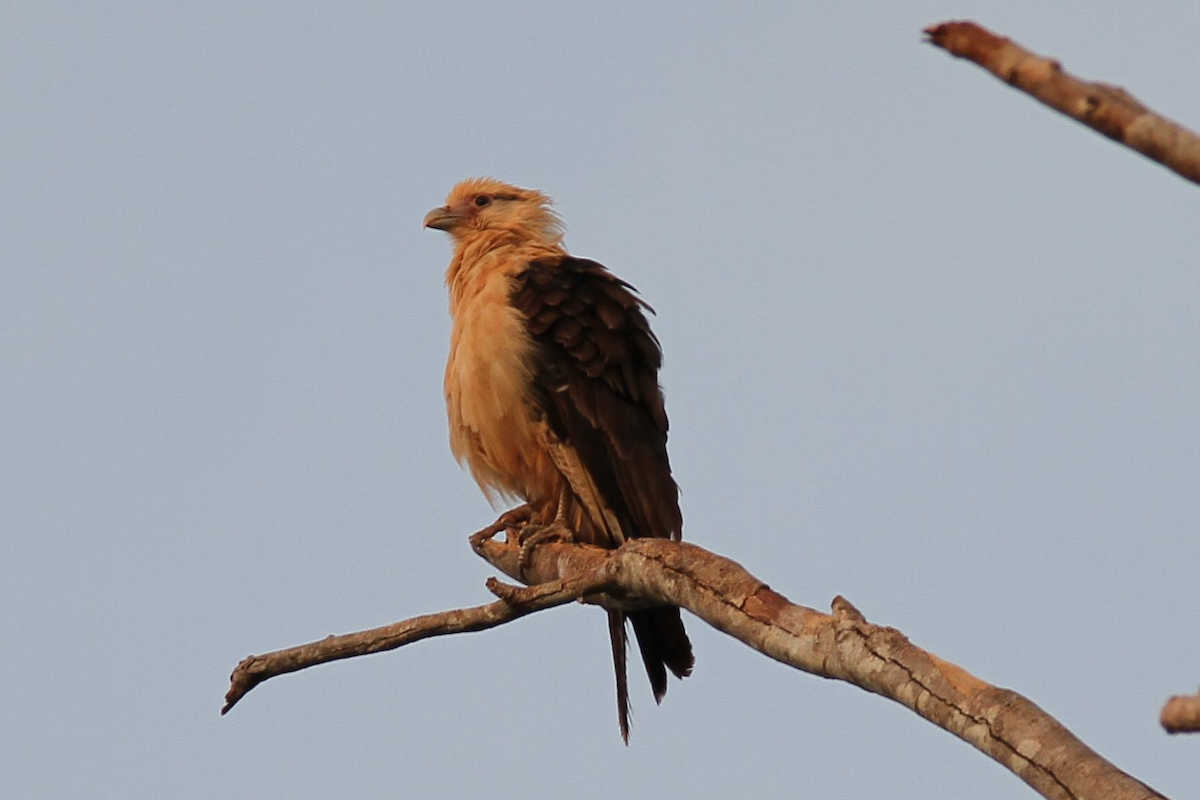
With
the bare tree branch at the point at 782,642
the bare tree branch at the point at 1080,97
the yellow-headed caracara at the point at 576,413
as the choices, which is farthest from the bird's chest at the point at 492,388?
the bare tree branch at the point at 1080,97

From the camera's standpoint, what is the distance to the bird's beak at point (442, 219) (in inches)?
342

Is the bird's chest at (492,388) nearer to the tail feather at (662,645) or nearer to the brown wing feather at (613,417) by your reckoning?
the brown wing feather at (613,417)

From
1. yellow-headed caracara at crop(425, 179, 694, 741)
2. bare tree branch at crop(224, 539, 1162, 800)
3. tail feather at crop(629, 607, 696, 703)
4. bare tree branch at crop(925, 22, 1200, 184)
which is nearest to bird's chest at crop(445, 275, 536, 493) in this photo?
yellow-headed caracara at crop(425, 179, 694, 741)

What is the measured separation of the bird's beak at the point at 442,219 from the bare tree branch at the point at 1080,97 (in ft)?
18.0

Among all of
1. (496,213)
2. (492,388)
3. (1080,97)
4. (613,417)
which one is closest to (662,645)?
(613,417)

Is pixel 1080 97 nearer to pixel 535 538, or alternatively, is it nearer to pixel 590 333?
pixel 535 538

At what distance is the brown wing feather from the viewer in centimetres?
680

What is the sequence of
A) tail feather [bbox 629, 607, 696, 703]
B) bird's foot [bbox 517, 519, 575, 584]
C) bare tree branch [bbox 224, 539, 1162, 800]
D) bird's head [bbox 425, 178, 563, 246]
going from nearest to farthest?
bare tree branch [bbox 224, 539, 1162, 800], bird's foot [bbox 517, 519, 575, 584], tail feather [bbox 629, 607, 696, 703], bird's head [bbox 425, 178, 563, 246]

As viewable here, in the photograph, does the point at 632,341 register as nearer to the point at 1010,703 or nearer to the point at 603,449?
the point at 603,449

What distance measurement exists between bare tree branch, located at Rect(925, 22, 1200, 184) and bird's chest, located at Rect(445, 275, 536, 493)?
3.72m

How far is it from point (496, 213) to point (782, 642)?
15.0 feet

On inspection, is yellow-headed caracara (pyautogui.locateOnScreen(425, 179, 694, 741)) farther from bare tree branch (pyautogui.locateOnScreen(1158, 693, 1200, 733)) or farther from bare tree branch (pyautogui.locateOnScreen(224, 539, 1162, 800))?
bare tree branch (pyautogui.locateOnScreen(1158, 693, 1200, 733))

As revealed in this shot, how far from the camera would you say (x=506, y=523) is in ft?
22.8

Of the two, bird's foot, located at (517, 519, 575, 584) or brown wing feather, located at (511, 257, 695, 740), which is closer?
bird's foot, located at (517, 519, 575, 584)
